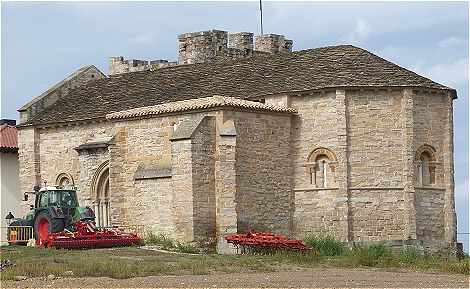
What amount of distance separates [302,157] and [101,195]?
31.6 feet

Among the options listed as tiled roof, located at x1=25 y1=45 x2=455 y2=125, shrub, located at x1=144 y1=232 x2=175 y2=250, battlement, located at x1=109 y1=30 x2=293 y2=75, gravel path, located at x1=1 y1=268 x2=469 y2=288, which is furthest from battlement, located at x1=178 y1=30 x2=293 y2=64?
gravel path, located at x1=1 y1=268 x2=469 y2=288

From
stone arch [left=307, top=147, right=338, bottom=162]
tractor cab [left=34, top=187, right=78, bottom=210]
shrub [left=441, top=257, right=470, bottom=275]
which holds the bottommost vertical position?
shrub [left=441, top=257, right=470, bottom=275]

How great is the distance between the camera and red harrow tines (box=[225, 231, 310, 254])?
41562mm

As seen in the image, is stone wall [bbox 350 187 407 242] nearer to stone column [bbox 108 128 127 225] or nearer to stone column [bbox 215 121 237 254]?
stone column [bbox 215 121 237 254]

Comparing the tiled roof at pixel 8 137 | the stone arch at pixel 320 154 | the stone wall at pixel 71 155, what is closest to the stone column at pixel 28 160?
the stone wall at pixel 71 155

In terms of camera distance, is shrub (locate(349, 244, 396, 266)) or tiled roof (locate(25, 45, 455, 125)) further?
tiled roof (locate(25, 45, 455, 125))

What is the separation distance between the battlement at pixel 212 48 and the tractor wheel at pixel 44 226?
16.6 m

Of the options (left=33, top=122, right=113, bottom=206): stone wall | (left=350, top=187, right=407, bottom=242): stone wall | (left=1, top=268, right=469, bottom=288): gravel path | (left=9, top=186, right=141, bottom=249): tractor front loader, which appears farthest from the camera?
(left=33, top=122, right=113, bottom=206): stone wall

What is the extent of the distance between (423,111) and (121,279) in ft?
54.6

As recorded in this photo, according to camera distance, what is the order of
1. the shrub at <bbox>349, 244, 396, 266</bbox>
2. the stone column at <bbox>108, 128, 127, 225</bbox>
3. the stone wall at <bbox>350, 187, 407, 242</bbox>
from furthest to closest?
1. the stone column at <bbox>108, 128, 127, 225</bbox>
2. the stone wall at <bbox>350, 187, 407, 242</bbox>
3. the shrub at <bbox>349, 244, 396, 266</bbox>

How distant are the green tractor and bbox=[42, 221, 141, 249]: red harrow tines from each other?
63 centimetres

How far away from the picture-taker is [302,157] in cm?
4603

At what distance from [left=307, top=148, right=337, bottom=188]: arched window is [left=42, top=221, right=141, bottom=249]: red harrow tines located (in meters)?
6.50

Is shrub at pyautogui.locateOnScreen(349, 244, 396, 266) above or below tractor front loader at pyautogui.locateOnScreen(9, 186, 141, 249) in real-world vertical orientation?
below
